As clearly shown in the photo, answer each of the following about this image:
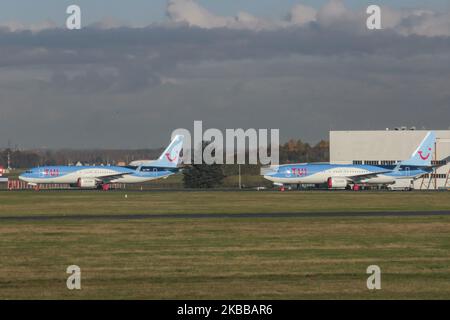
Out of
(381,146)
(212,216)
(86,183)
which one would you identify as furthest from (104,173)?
(212,216)

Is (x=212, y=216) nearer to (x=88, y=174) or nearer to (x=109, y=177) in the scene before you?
(x=88, y=174)

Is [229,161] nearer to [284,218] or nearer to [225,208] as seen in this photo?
[225,208]

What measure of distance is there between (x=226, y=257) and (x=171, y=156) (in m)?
104

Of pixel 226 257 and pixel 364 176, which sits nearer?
pixel 226 257

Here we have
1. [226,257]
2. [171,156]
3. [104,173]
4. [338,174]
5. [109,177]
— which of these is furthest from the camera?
[171,156]

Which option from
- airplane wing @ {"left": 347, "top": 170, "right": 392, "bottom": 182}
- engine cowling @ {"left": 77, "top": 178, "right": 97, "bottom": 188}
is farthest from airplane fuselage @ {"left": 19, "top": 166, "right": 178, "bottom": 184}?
airplane wing @ {"left": 347, "top": 170, "right": 392, "bottom": 182}

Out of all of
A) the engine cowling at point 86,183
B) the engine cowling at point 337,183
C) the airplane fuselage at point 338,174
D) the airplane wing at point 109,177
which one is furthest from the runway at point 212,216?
the airplane wing at point 109,177

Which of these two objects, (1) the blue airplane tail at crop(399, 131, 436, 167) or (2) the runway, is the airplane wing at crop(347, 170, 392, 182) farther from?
(2) the runway

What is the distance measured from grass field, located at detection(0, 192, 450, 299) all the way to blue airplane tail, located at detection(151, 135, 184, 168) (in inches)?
3265

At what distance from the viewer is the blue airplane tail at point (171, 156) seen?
134 meters

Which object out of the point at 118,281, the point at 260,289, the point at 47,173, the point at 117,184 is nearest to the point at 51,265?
the point at 118,281

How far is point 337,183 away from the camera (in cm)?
12262

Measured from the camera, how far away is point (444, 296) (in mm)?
23531

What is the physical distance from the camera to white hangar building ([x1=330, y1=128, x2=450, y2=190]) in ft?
470
